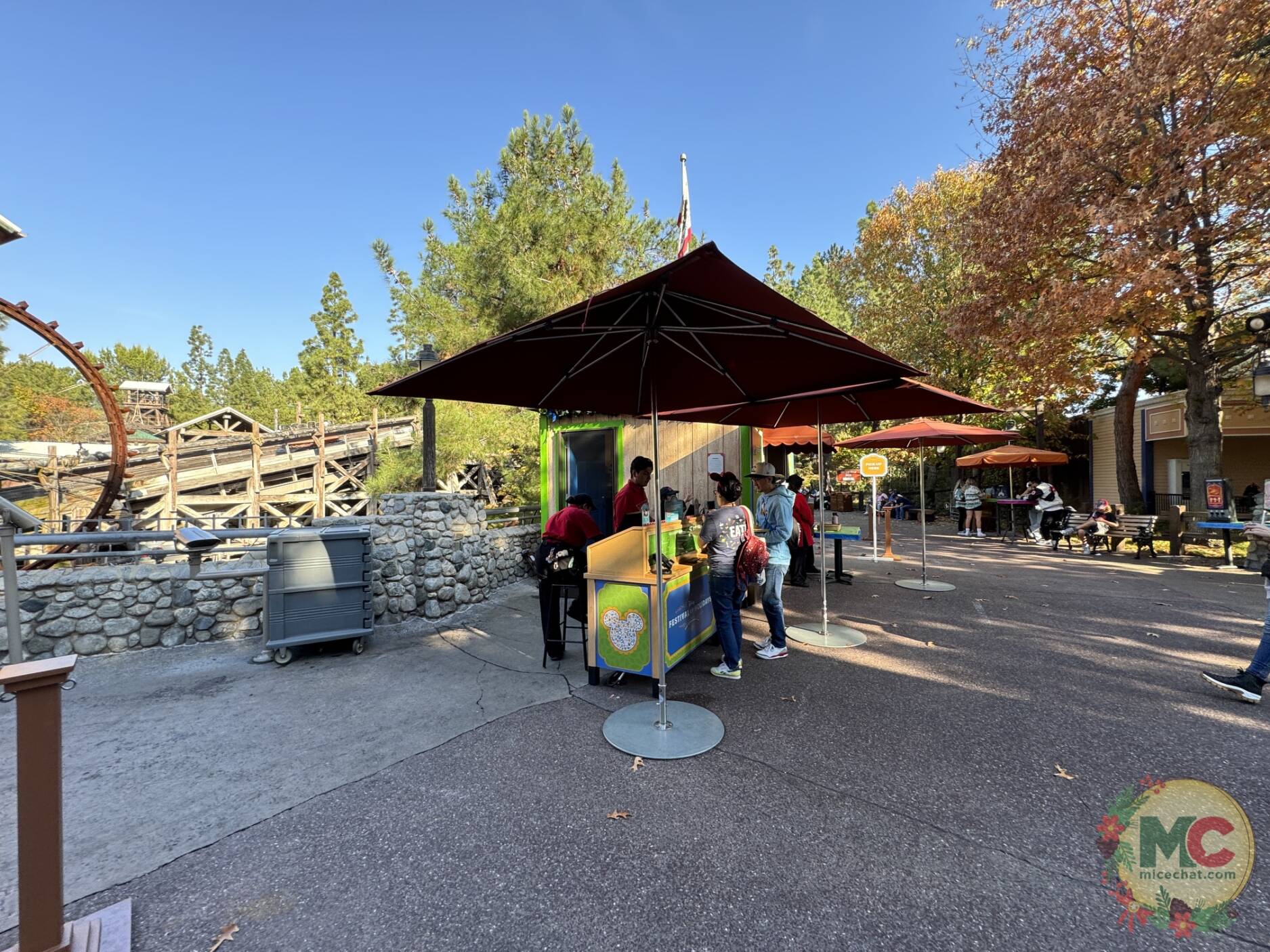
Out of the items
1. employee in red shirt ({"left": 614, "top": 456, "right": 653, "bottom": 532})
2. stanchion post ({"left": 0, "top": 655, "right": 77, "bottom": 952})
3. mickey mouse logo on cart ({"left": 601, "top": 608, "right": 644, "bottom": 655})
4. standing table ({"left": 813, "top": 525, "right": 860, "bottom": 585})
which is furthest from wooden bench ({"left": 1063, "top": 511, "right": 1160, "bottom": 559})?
stanchion post ({"left": 0, "top": 655, "right": 77, "bottom": 952})

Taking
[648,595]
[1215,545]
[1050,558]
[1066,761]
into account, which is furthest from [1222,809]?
[1215,545]

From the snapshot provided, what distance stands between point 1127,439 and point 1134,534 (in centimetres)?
428

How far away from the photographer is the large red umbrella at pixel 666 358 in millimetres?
2555

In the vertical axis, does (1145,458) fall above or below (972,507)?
above

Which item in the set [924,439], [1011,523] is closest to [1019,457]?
[1011,523]

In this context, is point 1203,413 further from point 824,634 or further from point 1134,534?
point 824,634

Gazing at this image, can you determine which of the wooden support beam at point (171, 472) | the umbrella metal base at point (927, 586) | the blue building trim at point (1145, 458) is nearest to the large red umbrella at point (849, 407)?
the umbrella metal base at point (927, 586)

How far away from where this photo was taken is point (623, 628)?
3986 mm

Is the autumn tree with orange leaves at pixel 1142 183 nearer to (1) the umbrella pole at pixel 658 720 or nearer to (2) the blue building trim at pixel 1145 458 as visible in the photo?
(2) the blue building trim at pixel 1145 458

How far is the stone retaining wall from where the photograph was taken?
15.8 ft

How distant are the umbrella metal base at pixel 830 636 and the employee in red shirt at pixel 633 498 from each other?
2034mm

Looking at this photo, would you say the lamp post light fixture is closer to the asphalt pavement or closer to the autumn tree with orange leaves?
the autumn tree with orange leaves

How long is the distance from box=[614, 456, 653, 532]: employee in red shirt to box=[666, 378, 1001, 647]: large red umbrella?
873 millimetres

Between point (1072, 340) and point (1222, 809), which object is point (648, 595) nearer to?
point (1222, 809)
